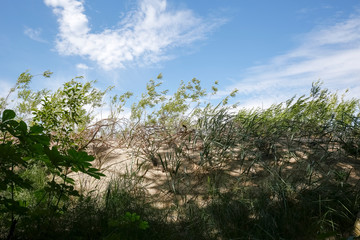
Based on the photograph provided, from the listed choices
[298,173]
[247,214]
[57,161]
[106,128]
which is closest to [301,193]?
[298,173]

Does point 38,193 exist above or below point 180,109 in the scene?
below

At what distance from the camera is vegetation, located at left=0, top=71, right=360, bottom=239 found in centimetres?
246

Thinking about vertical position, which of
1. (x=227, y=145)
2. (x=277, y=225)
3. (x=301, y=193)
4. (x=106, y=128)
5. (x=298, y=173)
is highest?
(x=106, y=128)

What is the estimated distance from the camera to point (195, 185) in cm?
387

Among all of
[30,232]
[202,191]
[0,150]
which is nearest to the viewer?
[0,150]

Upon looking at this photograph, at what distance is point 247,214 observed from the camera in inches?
129

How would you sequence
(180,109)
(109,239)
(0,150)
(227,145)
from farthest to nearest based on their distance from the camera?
(180,109)
(227,145)
(109,239)
(0,150)

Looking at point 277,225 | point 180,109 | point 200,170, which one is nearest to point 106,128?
point 180,109

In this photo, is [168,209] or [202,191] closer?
[168,209]

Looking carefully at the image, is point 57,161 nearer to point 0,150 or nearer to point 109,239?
point 0,150

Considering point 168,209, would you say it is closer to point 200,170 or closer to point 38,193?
point 200,170

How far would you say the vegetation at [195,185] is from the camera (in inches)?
96.8

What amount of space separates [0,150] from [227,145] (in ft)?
9.25

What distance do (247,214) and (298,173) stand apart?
1097 mm
